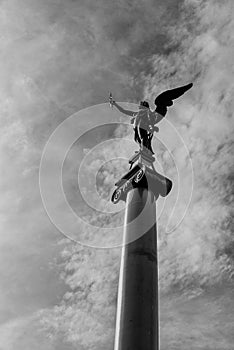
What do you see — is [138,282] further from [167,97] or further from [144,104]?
[167,97]

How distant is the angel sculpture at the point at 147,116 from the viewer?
18.8 metres

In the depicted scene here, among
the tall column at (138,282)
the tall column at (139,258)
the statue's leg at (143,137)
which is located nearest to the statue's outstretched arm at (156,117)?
the statue's leg at (143,137)

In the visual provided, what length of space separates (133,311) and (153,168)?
716 cm

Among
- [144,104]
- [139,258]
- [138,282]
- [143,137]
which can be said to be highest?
[144,104]

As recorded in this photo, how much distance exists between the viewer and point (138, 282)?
1286 cm

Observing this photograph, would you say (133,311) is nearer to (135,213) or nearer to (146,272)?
(146,272)

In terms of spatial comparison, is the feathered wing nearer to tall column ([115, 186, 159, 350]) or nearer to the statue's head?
the statue's head

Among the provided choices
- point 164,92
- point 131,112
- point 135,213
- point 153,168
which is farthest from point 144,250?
point 164,92

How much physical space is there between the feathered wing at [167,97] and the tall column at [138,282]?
19.3 ft

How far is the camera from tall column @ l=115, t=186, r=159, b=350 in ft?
38.4

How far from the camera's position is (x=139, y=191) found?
16172 mm

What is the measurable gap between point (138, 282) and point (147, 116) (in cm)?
919

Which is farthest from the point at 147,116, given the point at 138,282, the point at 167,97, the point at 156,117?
the point at 138,282

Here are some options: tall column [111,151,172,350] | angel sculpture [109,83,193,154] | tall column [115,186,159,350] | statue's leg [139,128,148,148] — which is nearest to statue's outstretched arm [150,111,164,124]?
angel sculpture [109,83,193,154]
